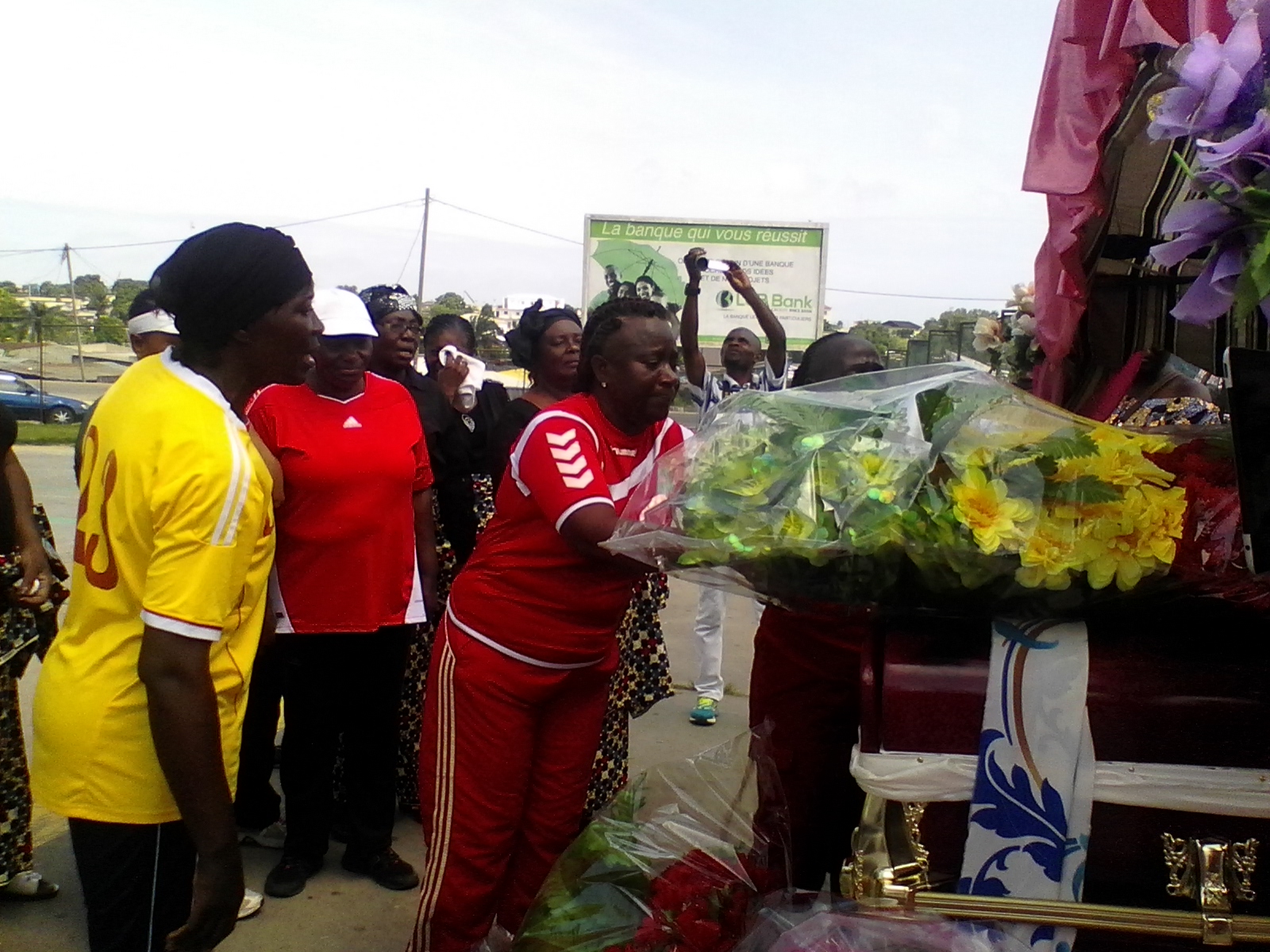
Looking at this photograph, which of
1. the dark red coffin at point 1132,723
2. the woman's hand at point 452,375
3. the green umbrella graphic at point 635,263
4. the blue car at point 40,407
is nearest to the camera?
the dark red coffin at point 1132,723

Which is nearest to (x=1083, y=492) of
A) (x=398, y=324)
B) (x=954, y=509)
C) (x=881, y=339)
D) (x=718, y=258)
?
(x=954, y=509)

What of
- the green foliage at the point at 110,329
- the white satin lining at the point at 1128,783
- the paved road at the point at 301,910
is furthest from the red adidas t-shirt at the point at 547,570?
the green foliage at the point at 110,329

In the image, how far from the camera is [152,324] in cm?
366

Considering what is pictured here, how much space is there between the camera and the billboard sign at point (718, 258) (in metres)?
12.9

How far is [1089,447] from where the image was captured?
4.96 ft

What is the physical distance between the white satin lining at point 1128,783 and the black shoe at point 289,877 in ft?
8.27

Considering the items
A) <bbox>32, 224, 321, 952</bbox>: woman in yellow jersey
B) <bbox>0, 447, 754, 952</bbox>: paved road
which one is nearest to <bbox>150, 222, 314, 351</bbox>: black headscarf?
<bbox>32, 224, 321, 952</bbox>: woman in yellow jersey

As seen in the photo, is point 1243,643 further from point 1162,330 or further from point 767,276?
point 767,276

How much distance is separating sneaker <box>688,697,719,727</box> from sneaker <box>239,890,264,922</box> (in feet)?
7.44

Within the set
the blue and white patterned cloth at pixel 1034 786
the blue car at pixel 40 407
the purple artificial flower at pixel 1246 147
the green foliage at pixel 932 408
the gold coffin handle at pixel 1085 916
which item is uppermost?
the purple artificial flower at pixel 1246 147

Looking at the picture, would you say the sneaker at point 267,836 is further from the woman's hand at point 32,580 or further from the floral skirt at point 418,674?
the woman's hand at point 32,580

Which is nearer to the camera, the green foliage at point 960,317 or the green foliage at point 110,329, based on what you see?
the green foliage at point 960,317

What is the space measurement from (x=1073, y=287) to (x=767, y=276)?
1119cm

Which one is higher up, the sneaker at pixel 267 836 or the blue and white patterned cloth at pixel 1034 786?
the blue and white patterned cloth at pixel 1034 786
